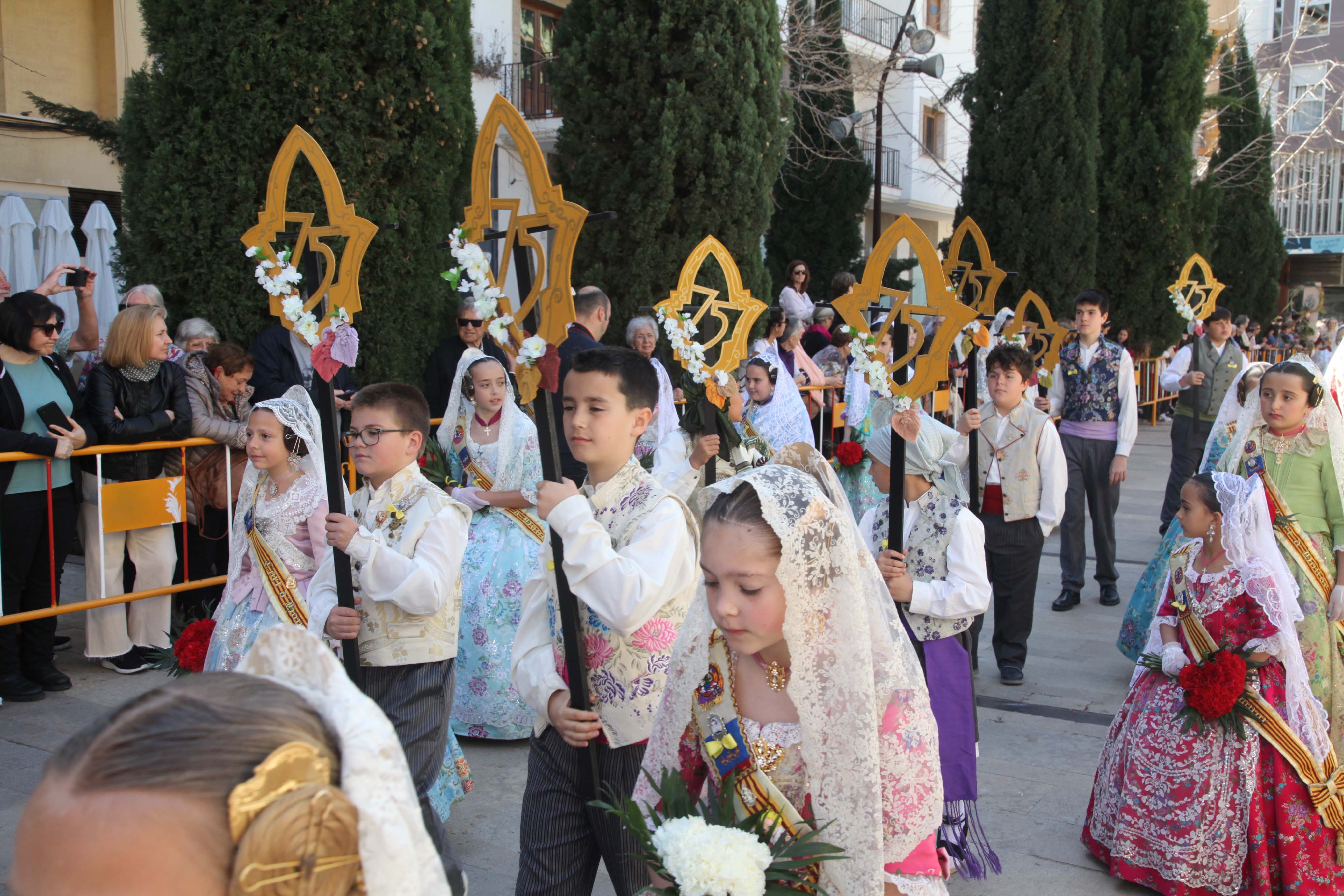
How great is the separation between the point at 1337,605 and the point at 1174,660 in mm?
1116

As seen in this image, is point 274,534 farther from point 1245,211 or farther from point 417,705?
point 1245,211

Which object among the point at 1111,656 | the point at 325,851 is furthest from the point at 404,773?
the point at 1111,656

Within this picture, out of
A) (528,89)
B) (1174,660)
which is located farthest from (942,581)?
(528,89)

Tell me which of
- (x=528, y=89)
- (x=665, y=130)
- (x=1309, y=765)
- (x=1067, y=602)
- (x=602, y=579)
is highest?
(x=528, y=89)

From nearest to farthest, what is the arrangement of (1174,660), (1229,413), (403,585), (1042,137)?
(403,585)
(1174,660)
(1229,413)
(1042,137)

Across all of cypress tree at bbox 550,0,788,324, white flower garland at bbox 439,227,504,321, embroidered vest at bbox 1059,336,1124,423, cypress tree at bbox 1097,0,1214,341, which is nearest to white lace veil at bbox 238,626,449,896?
white flower garland at bbox 439,227,504,321

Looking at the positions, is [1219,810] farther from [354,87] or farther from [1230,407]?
[354,87]

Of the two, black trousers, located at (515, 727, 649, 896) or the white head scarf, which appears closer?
black trousers, located at (515, 727, 649, 896)

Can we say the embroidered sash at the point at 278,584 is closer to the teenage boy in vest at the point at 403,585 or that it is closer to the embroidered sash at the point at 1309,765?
the teenage boy in vest at the point at 403,585

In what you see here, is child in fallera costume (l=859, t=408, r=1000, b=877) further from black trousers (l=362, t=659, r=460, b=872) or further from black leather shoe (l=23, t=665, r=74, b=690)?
black leather shoe (l=23, t=665, r=74, b=690)

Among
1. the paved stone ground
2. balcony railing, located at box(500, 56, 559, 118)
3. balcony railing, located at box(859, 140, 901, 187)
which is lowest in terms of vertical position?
the paved stone ground

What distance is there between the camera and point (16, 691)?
526 centimetres

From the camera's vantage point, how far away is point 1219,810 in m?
3.73

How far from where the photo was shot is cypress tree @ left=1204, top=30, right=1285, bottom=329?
81.8 feet
